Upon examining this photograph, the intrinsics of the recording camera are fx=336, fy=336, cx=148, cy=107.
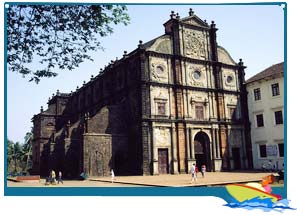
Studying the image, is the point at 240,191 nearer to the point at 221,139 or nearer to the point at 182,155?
the point at 182,155

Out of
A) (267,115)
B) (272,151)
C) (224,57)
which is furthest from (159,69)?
(272,151)

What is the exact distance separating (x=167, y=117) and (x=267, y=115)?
784 centimetres

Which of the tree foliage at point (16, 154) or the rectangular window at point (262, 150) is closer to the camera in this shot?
the tree foliage at point (16, 154)

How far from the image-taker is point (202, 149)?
27.8 m

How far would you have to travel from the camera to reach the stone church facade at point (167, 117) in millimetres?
25406

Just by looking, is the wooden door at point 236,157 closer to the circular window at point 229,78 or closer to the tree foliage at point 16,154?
the circular window at point 229,78

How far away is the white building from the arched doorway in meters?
3.75

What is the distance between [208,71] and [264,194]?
17157mm

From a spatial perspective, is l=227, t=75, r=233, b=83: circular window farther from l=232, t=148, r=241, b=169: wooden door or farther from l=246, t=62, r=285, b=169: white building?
l=232, t=148, r=241, b=169: wooden door

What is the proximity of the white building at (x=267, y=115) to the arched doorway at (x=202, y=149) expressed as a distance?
3752 millimetres

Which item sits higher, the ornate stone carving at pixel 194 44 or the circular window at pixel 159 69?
the ornate stone carving at pixel 194 44

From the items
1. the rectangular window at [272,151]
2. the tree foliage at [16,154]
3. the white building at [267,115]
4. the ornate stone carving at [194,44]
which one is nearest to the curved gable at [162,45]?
the ornate stone carving at [194,44]

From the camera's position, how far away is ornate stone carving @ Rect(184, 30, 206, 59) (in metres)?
27.8
